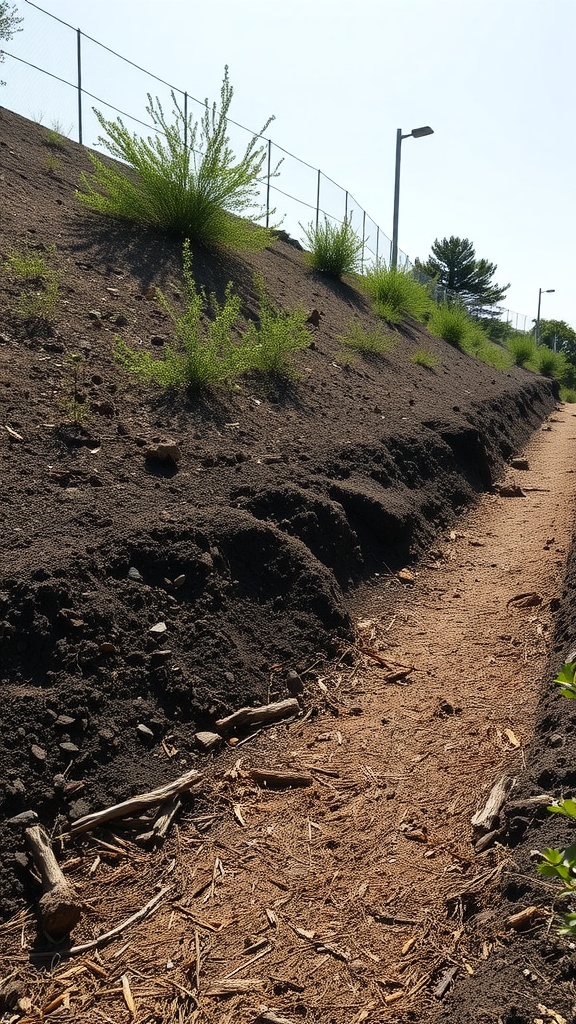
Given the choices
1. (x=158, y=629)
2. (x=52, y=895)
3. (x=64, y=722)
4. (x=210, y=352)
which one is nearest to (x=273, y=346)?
(x=210, y=352)

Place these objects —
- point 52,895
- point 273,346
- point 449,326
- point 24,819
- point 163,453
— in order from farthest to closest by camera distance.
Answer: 1. point 449,326
2. point 273,346
3. point 163,453
4. point 24,819
5. point 52,895

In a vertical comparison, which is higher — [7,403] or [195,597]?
[7,403]

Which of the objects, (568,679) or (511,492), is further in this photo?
(511,492)

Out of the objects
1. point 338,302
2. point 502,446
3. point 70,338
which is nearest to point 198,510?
point 70,338

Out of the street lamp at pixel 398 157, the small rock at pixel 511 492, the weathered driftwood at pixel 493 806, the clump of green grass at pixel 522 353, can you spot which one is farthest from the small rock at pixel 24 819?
the clump of green grass at pixel 522 353

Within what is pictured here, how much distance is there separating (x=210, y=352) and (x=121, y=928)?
4280 millimetres

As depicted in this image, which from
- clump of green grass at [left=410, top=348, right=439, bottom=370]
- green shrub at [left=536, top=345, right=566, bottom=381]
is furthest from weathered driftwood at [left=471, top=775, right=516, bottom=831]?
green shrub at [left=536, top=345, right=566, bottom=381]

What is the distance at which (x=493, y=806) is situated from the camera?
2.74 metres

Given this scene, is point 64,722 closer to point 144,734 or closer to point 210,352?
point 144,734

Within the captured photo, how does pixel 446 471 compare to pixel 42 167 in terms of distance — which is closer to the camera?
pixel 446 471

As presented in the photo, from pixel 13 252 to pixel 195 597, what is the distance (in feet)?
13.3

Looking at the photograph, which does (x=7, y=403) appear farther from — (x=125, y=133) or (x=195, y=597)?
(x=125, y=133)

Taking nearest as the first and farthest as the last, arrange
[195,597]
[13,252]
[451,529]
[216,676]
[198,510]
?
[216,676] < [195,597] < [198,510] < [13,252] < [451,529]

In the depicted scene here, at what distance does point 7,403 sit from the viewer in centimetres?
465
